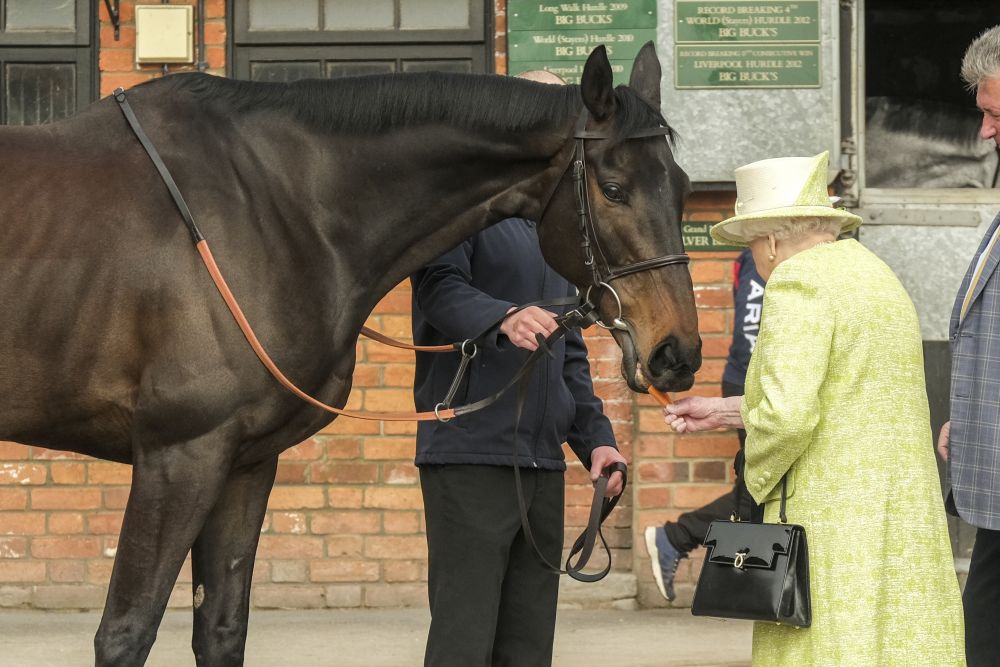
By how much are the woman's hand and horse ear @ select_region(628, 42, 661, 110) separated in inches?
31.2

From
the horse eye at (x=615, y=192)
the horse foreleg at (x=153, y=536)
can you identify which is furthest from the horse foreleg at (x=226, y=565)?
the horse eye at (x=615, y=192)

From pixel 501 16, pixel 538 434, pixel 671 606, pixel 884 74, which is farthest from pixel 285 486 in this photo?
pixel 884 74

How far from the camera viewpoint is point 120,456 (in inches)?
130

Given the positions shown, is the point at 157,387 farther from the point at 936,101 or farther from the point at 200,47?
the point at 936,101

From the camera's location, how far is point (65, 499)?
5.80m

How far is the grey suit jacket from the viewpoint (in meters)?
3.37

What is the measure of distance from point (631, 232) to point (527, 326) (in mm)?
335

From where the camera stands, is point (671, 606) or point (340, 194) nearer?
point (340, 194)

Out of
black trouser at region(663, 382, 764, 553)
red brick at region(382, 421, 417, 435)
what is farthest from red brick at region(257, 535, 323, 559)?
black trouser at region(663, 382, 764, 553)

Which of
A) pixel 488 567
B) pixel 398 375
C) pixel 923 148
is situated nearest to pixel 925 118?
pixel 923 148

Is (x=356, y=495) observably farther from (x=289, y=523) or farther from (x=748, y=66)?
(x=748, y=66)

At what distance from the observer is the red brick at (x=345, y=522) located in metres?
5.89

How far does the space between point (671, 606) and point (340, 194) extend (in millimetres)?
3282

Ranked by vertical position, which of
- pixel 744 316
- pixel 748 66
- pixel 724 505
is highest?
pixel 748 66
